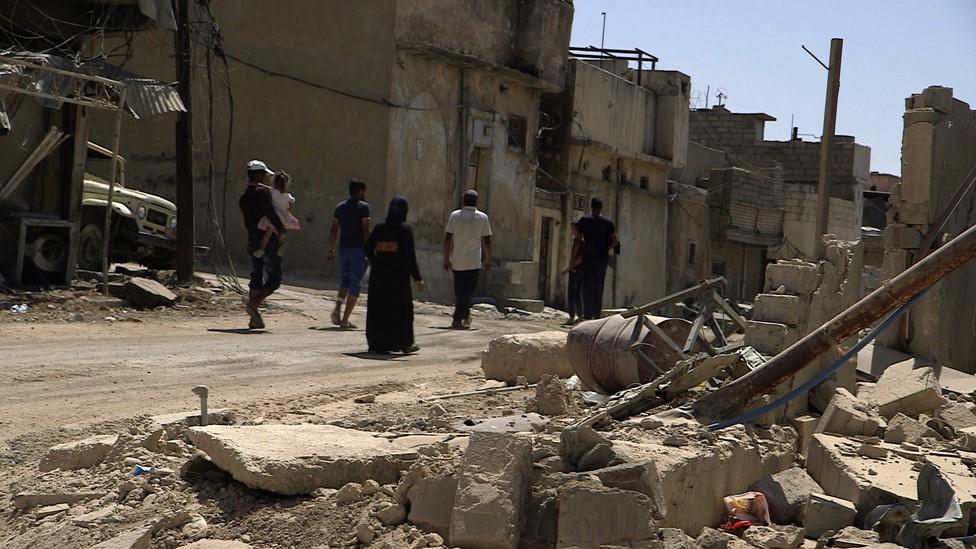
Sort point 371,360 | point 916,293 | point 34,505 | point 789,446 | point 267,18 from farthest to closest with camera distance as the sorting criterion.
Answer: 1. point 267,18
2. point 371,360
3. point 789,446
4. point 916,293
5. point 34,505

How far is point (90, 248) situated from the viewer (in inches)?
685

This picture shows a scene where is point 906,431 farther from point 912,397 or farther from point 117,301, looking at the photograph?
point 117,301

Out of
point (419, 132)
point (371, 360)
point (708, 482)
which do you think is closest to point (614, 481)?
point (708, 482)

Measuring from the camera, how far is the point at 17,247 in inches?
588

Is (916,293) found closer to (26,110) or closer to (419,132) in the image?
(26,110)

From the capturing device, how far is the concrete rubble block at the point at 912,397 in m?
8.15

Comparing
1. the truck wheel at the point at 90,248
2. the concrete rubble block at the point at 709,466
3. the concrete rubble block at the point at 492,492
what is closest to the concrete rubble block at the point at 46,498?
the concrete rubble block at the point at 492,492

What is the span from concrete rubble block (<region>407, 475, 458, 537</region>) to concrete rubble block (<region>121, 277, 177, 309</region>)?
33.1 feet

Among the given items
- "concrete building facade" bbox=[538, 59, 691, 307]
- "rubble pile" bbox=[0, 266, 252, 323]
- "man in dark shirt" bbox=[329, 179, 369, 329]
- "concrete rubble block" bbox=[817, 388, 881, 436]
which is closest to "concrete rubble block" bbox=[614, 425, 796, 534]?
→ "concrete rubble block" bbox=[817, 388, 881, 436]

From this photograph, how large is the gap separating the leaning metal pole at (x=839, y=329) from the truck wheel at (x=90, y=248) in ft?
40.9

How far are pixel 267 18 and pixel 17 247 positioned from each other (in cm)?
833

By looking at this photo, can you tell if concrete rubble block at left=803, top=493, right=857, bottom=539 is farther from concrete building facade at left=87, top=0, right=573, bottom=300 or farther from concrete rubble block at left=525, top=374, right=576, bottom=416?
concrete building facade at left=87, top=0, right=573, bottom=300

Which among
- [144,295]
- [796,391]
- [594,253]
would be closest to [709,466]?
[796,391]

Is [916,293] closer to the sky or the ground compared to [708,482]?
closer to the sky
